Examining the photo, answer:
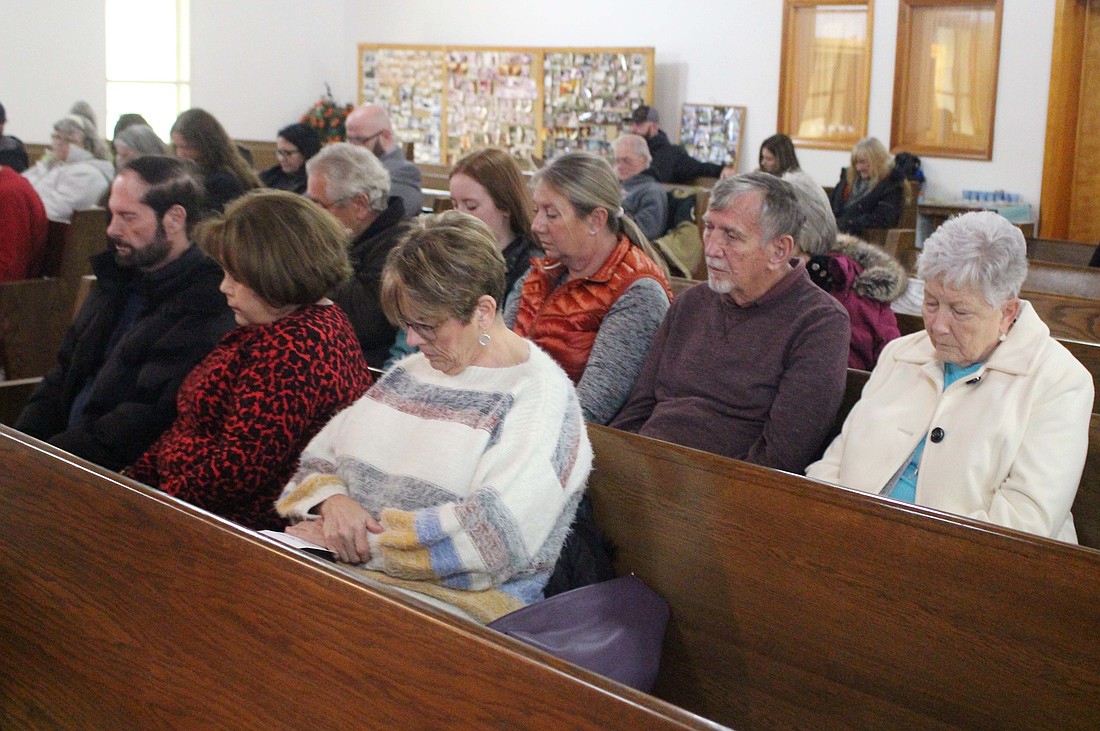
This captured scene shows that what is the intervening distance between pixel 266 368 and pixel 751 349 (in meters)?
1.06

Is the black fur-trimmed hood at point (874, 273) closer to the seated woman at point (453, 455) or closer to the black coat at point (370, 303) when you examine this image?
the seated woman at point (453, 455)

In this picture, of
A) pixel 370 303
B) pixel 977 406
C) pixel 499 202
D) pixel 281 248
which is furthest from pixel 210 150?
pixel 977 406

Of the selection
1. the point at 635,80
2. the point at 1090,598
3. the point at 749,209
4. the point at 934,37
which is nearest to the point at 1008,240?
the point at 749,209

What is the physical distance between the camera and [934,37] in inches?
348

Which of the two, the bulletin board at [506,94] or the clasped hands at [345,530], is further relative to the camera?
the bulletin board at [506,94]

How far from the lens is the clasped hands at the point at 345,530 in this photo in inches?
79.3

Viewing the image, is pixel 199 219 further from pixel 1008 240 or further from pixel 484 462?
pixel 1008 240

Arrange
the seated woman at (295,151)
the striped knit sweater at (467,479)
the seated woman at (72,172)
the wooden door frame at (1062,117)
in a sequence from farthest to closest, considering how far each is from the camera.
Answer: the wooden door frame at (1062,117)
the seated woman at (72,172)
the seated woman at (295,151)
the striped knit sweater at (467,479)

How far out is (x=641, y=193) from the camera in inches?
229

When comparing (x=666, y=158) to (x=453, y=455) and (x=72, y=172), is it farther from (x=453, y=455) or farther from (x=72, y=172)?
(x=453, y=455)

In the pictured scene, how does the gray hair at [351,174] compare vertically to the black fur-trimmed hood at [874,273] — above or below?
above

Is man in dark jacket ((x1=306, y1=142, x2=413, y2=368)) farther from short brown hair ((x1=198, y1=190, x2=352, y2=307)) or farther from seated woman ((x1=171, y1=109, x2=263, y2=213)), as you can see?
seated woman ((x1=171, y1=109, x2=263, y2=213))

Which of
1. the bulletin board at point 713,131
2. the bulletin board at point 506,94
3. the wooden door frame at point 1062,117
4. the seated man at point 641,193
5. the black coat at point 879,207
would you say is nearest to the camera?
the seated man at point 641,193

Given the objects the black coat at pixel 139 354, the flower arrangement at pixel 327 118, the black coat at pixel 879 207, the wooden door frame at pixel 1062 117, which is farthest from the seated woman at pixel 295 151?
the flower arrangement at pixel 327 118
